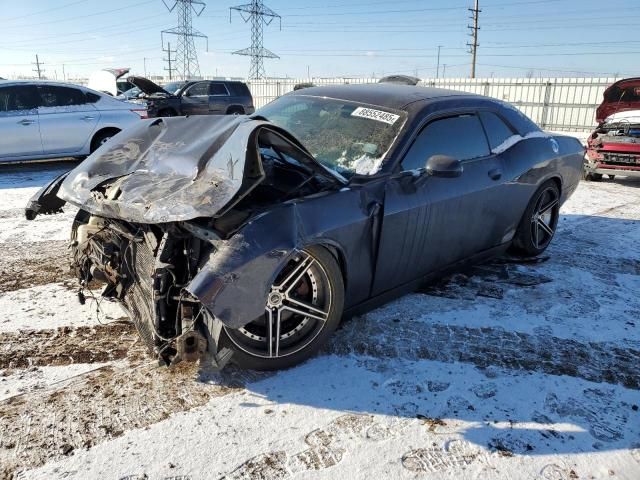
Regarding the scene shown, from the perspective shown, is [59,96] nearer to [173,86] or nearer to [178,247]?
[178,247]

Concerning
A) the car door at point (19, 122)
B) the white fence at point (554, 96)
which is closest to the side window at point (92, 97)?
the car door at point (19, 122)

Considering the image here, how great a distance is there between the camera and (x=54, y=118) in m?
8.58

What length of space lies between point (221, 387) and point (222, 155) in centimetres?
125

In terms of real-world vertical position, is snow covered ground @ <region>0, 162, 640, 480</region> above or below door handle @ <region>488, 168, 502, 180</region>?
below

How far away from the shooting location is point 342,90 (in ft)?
13.2

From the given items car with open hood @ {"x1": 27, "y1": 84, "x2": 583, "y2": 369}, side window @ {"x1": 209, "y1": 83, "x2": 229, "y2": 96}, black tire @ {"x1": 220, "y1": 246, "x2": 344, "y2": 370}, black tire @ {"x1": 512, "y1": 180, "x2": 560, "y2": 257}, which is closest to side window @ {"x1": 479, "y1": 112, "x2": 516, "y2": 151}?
car with open hood @ {"x1": 27, "y1": 84, "x2": 583, "y2": 369}

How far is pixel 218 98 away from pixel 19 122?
9004 millimetres

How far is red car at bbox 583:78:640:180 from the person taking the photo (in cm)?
843

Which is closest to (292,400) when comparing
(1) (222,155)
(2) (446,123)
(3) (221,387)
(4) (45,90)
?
(3) (221,387)

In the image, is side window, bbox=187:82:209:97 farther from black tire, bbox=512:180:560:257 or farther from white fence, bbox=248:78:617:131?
black tire, bbox=512:180:560:257

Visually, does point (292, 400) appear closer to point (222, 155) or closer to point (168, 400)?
point (168, 400)

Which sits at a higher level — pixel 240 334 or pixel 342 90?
pixel 342 90

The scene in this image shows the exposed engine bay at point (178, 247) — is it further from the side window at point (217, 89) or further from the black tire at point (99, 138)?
the side window at point (217, 89)

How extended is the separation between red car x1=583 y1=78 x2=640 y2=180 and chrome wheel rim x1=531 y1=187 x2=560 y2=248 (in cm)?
456
